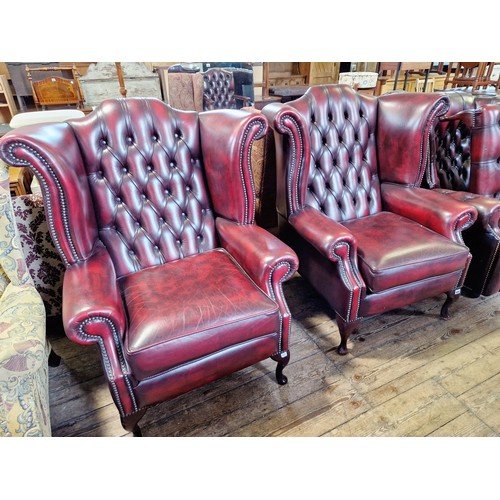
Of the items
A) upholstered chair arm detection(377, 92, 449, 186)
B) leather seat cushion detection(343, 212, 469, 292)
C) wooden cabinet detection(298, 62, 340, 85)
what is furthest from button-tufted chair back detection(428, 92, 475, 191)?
wooden cabinet detection(298, 62, 340, 85)

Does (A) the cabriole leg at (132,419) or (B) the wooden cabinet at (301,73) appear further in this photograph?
(B) the wooden cabinet at (301,73)

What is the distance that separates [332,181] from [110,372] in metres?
1.48

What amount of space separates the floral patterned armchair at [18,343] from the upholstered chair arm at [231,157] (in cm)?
82

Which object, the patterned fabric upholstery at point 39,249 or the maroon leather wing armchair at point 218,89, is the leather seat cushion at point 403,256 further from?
the maroon leather wing armchair at point 218,89

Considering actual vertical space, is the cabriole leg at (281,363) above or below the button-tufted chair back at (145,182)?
below

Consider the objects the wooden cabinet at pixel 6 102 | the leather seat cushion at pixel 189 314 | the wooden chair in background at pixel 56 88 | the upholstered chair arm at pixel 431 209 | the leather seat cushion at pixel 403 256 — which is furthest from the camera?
the wooden chair in background at pixel 56 88

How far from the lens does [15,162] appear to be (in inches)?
45.6

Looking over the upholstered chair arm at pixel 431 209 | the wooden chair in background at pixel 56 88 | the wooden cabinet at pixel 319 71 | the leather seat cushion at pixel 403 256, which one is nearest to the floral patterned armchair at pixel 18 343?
the leather seat cushion at pixel 403 256

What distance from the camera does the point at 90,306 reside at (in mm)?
1081

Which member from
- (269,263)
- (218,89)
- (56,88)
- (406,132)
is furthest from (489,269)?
(56,88)

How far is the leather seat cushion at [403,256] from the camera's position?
1.55 meters

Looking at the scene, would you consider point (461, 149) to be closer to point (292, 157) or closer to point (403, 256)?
point (403, 256)

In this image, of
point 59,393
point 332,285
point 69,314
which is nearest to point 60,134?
point 69,314

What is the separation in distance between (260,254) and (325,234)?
335 mm
